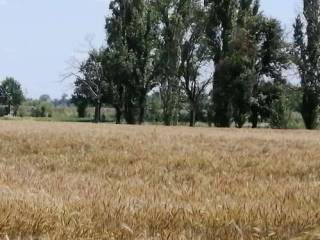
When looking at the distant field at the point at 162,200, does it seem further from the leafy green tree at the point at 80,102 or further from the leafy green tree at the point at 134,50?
the leafy green tree at the point at 80,102

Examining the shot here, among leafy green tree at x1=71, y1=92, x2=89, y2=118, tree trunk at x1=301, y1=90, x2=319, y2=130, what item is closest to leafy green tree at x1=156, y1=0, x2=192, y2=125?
tree trunk at x1=301, y1=90, x2=319, y2=130

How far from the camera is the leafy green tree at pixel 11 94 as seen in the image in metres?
113

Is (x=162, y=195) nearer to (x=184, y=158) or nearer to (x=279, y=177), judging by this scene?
(x=279, y=177)

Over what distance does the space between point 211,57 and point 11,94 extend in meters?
73.5

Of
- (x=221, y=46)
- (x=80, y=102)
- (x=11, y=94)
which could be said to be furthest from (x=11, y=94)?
(x=221, y=46)

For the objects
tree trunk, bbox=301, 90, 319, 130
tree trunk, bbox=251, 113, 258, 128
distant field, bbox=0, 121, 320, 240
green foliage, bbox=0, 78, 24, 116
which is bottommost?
distant field, bbox=0, 121, 320, 240

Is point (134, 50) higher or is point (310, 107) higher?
point (134, 50)

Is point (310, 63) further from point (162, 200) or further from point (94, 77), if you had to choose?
point (162, 200)

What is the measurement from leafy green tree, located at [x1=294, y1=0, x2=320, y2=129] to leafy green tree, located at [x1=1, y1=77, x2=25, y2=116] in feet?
221

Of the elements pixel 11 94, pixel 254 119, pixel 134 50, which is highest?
pixel 134 50

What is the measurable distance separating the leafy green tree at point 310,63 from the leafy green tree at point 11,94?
67480mm

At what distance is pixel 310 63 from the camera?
50.7 meters

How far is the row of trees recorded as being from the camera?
2008 inches

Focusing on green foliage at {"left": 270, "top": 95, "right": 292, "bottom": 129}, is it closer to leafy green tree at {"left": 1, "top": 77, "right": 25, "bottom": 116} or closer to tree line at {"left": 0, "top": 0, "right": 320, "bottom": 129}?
tree line at {"left": 0, "top": 0, "right": 320, "bottom": 129}
